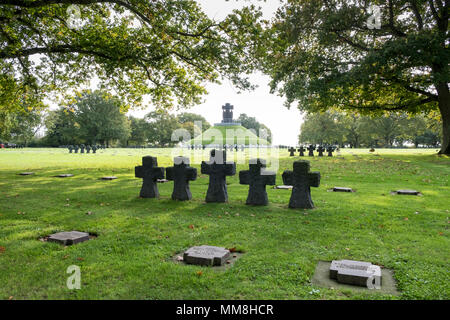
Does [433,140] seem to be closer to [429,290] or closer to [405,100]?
[405,100]

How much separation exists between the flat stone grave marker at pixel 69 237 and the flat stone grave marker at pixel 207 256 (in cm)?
223

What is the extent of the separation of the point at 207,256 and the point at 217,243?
2.83ft

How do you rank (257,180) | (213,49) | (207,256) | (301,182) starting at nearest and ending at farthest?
(207,256), (301,182), (257,180), (213,49)

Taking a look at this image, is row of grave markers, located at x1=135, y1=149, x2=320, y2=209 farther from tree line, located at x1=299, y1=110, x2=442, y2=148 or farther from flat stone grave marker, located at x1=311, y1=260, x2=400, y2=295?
tree line, located at x1=299, y1=110, x2=442, y2=148

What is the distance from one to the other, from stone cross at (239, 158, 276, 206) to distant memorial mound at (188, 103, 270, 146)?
2214 inches

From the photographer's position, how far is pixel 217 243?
5207 millimetres

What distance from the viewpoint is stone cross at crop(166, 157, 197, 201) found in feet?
29.2

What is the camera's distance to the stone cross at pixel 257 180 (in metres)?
8.23

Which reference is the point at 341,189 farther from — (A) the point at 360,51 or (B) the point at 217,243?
(A) the point at 360,51

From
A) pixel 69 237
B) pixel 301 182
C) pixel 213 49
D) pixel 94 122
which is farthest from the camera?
pixel 94 122

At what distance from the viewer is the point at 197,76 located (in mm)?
18609

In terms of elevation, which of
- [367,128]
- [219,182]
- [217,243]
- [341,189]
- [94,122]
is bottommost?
[217,243]

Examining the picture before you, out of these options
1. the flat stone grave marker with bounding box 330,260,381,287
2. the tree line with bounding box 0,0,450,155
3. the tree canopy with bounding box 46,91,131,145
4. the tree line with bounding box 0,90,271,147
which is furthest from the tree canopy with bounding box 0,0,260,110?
the tree canopy with bounding box 46,91,131,145

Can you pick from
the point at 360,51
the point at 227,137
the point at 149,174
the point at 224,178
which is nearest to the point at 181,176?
the point at 149,174
